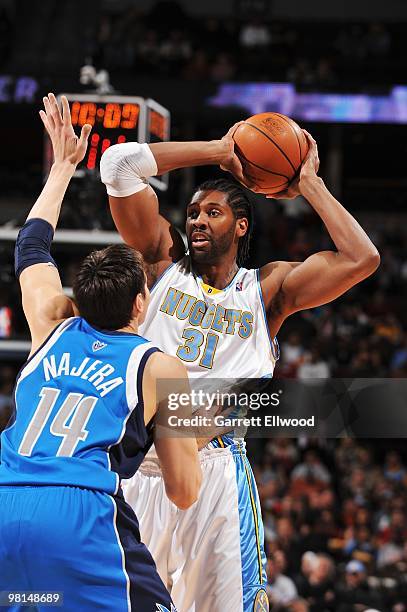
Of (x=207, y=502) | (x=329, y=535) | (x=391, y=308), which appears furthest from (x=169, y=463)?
(x=391, y=308)

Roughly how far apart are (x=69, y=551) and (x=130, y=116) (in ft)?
20.3

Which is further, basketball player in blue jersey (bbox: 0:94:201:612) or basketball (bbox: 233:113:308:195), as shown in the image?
basketball (bbox: 233:113:308:195)

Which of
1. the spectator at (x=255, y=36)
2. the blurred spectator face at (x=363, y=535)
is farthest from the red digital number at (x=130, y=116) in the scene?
the spectator at (x=255, y=36)

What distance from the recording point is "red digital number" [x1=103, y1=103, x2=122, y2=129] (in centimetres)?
846

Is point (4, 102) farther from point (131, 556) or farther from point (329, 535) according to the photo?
point (131, 556)

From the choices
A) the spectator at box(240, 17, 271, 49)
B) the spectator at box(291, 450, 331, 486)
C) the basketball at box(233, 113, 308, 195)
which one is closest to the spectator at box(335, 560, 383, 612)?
the spectator at box(291, 450, 331, 486)

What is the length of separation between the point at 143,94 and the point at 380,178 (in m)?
6.08

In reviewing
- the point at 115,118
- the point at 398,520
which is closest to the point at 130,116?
the point at 115,118

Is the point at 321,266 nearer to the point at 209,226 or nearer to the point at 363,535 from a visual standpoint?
the point at 209,226

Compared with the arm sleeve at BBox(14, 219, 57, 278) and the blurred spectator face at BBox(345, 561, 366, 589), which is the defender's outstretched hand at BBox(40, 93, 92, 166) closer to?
the arm sleeve at BBox(14, 219, 57, 278)

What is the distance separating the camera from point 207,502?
419 cm

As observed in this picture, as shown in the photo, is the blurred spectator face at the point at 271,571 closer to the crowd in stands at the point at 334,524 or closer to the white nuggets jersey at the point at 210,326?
the crowd in stands at the point at 334,524

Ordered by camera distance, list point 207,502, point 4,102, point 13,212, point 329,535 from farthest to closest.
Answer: point 13,212, point 4,102, point 329,535, point 207,502

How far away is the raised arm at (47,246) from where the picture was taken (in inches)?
128
